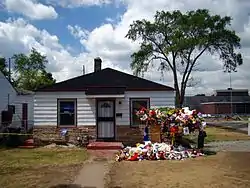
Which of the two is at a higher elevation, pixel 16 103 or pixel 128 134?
pixel 16 103

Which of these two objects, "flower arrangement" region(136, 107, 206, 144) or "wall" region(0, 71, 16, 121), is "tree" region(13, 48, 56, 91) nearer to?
"wall" region(0, 71, 16, 121)

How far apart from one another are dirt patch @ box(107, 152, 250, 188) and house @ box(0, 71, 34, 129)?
505 inches

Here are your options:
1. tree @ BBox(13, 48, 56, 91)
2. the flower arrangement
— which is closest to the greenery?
tree @ BBox(13, 48, 56, 91)

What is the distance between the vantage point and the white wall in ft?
60.3

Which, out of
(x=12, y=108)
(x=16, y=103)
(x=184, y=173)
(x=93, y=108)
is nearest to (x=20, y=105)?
(x=16, y=103)

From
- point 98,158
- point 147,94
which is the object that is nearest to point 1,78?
point 147,94

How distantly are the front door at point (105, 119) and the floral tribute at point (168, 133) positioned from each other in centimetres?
252

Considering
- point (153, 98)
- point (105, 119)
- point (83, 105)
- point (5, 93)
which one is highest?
point (5, 93)

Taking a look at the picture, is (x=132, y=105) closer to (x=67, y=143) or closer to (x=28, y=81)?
(x=67, y=143)

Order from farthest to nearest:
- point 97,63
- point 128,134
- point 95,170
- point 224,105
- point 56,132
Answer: point 224,105 → point 97,63 → point 56,132 → point 128,134 → point 95,170

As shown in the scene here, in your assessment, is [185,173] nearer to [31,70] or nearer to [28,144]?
[28,144]

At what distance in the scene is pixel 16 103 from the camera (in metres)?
27.0

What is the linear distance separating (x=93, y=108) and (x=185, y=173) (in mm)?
8358

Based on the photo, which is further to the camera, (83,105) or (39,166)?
(83,105)
